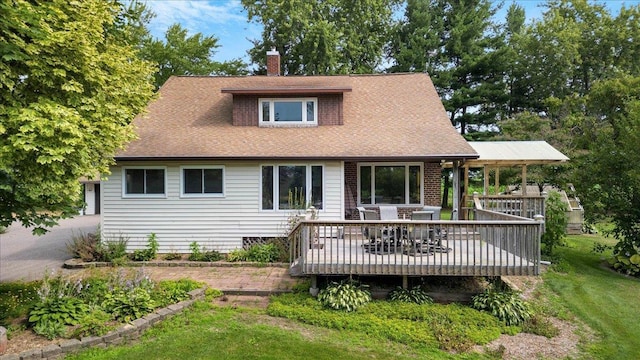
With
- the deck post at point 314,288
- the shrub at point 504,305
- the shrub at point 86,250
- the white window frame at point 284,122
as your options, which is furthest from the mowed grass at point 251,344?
the white window frame at point 284,122

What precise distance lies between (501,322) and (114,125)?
7171 mm

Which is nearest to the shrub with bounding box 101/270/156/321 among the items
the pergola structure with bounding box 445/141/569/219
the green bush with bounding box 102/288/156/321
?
the green bush with bounding box 102/288/156/321

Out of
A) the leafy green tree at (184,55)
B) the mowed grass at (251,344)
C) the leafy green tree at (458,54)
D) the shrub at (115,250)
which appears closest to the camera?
the mowed grass at (251,344)

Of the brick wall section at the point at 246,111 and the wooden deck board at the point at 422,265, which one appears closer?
the wooden deck board at the point at 422,265

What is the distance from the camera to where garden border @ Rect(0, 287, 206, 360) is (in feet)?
15.5

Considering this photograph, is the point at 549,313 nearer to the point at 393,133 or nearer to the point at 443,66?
the point at 393,133

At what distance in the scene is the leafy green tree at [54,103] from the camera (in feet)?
15.3

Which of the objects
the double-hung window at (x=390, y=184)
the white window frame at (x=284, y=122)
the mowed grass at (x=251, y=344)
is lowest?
the mowed grass at (x=251, y=344)

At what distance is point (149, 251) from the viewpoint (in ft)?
34.2

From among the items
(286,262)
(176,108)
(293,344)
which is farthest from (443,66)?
(293,344)

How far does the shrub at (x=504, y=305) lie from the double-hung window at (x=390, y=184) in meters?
5.48

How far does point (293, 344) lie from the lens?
206 inches

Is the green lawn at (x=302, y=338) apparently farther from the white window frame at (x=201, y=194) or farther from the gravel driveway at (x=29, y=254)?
the white window frame at (x=201, y=194)

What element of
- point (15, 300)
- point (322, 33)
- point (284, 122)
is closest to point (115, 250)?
point (15, 300)
